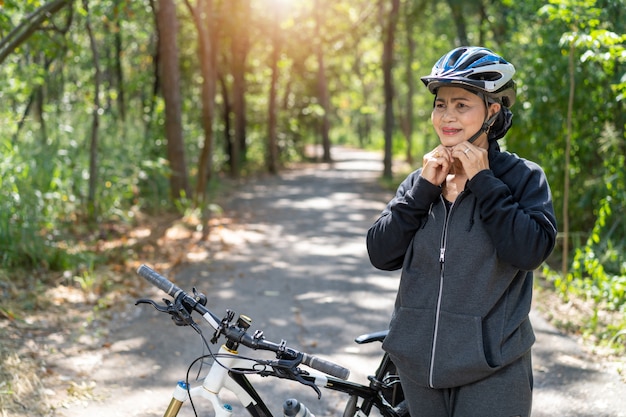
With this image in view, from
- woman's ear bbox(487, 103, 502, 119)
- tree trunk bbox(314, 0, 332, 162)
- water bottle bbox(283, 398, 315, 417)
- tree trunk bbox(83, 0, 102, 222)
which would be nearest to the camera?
water bottle bbox(283, 398, 315, 417)

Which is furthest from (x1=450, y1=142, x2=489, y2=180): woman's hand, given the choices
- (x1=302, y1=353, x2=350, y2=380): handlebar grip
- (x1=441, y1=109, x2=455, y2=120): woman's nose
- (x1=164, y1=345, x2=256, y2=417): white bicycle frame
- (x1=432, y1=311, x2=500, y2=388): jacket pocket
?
(x1=164, y1=345, x2=256, y2=417): white bicycle frame

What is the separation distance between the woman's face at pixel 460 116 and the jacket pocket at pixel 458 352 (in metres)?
0.64

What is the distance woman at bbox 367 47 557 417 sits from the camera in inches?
90.2

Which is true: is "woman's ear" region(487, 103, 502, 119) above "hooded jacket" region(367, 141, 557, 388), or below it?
above

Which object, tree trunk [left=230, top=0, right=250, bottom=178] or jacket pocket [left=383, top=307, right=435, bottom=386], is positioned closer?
jacket pocket [left=383, top=307, right=435, bottom=386]

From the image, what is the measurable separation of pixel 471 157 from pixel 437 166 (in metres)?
0.13

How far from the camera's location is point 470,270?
234 cm

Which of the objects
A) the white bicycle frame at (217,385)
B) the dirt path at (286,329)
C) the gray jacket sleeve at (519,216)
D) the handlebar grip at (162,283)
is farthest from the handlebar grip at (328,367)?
the dirt path at (286,329)

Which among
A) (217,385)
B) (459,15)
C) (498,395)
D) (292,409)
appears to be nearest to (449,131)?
(498,395)

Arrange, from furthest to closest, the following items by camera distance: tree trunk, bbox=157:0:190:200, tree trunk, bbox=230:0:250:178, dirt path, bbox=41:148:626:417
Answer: tree trunk, bbox=230:0:250:178 < tree trunk, bbox=157:0:190:200 < dirt path, bbox=41:148:626:417

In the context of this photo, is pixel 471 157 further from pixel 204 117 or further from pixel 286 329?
pixel 204 117

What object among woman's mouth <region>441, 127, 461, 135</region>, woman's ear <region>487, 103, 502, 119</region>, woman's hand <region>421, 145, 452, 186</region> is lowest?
woman's hand <region>421, 145, 452, 186</region>

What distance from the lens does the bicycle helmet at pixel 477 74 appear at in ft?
7.89

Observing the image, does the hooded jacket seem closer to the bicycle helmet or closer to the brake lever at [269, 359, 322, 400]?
the bicycle helmet
